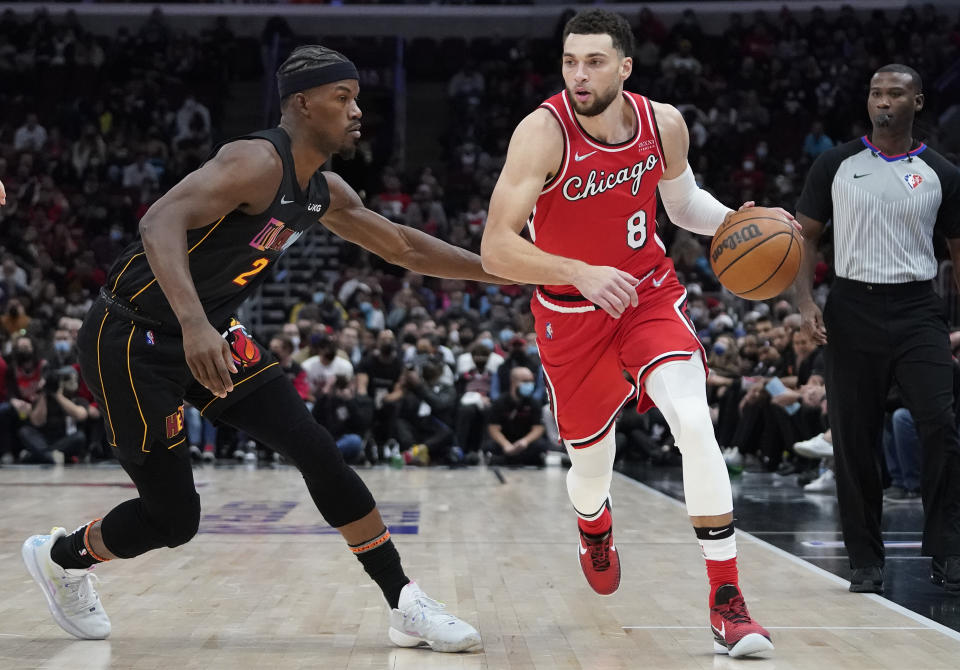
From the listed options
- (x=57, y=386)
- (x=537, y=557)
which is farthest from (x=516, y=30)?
(x=537, y=557)

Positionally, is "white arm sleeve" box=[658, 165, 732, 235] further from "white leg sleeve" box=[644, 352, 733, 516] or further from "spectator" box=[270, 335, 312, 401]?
"spectator" box=[270, 335, 312, 401]

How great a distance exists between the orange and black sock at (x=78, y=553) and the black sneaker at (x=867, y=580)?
2.87 meters

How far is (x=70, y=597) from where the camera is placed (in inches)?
154

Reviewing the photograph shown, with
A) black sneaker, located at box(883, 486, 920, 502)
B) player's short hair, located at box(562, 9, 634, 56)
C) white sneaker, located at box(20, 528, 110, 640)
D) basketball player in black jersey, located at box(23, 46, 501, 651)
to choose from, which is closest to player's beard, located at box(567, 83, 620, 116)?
player's short hair, located at box(562, 9, 634, 56)

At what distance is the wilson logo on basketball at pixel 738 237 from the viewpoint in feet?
13.4

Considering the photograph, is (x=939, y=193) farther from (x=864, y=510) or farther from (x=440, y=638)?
(x=440, y=638)

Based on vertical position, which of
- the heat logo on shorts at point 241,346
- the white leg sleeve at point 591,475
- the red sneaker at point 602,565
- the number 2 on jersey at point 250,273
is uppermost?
the number 2 on jersey at point 250,273

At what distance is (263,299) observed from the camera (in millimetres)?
18484

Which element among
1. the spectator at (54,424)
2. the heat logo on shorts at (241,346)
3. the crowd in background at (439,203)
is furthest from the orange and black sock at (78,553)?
the spectator at (54,424)

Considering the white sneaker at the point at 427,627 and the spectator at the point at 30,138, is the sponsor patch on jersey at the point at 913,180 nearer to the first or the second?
the white sneaker at the point at 427,627

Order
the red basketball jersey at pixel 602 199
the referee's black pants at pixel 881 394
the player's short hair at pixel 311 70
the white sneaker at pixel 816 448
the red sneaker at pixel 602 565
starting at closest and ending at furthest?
1. the player's short hair at pixel 311 70
2. the red basketball jersey at pixel 602 199
3. the red sneaker at pixel 602 565
4. the referee's black pants at pixel 881 394
5. the white sneaker at pixel 816 448

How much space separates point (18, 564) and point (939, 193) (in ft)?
14.2

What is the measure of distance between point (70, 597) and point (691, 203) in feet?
8.21

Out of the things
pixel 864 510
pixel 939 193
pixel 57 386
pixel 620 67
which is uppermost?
pixel 620 67
